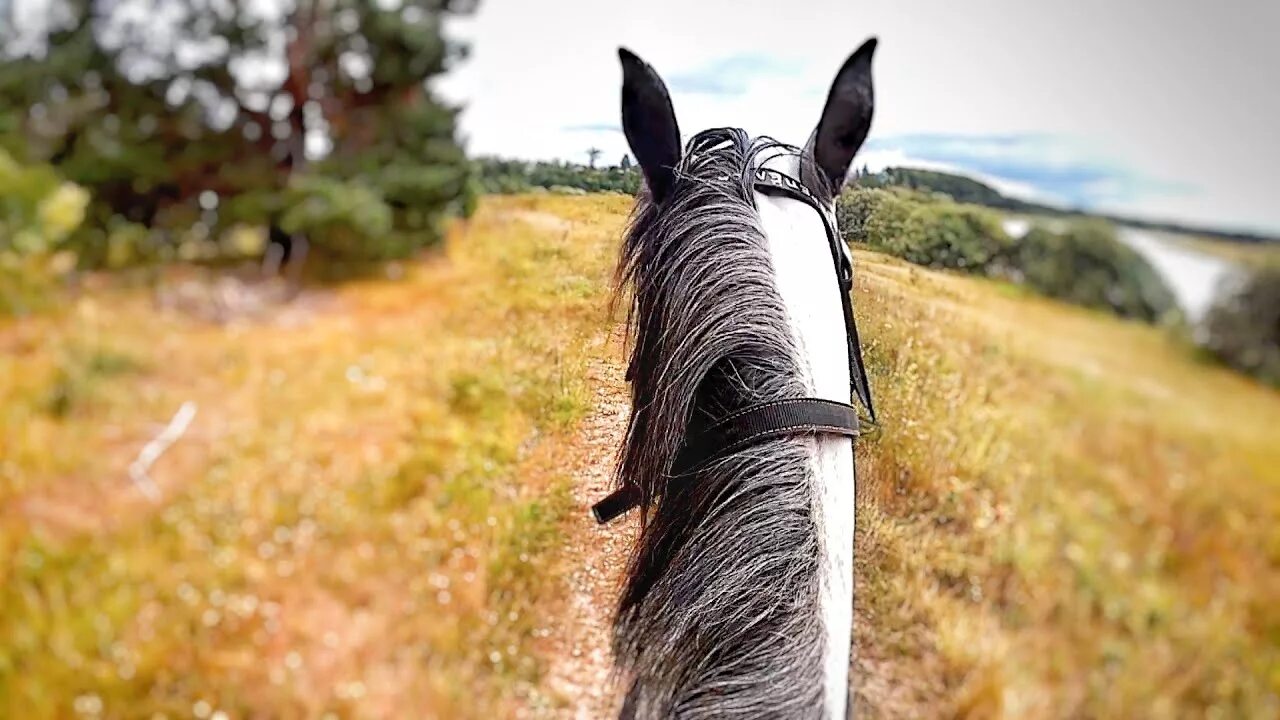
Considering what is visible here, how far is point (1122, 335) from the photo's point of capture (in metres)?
0.64

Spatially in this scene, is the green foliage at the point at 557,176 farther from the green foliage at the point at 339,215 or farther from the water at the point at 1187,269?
the green foliage at the point at 339,215

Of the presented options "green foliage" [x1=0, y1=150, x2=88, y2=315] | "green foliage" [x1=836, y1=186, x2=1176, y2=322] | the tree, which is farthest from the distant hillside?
"green foliage" [x1=0, y1=150, x2=88, y2=315]

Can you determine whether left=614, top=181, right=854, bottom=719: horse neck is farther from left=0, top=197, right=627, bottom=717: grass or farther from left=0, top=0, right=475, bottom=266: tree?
left=0, top=0, right=475, bottom=266: tree

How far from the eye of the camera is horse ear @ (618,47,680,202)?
35cm

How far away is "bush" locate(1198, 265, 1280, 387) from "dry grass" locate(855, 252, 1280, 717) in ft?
0.07

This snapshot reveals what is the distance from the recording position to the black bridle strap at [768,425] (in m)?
0.34

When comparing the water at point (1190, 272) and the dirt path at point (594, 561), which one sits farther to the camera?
the water at point (1190, 272)

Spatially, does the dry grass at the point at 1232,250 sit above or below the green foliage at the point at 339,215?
above

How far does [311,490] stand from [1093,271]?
32.6 inches

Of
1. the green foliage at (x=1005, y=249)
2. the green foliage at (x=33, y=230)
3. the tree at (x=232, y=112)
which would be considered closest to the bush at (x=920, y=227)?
the green foliage at (x=1005, y=249)

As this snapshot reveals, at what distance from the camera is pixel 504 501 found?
0.49 m

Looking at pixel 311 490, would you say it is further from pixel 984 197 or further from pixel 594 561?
pixel 984 197

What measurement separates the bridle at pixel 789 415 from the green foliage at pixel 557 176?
0.05 m

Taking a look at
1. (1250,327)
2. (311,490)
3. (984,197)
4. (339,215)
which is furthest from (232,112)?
(1250,327)
